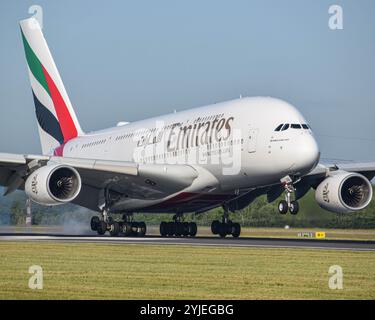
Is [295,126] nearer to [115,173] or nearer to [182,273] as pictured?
[115,173]

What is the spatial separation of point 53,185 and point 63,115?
43.7 feet

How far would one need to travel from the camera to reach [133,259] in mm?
22953

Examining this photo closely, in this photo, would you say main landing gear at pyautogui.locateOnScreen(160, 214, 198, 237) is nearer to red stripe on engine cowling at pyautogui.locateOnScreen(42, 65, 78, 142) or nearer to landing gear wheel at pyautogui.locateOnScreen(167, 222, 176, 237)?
landing gear wheel at pyautogui.locateOnScreen(167, 222, 176, 237)

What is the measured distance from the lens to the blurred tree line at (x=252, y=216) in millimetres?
41812

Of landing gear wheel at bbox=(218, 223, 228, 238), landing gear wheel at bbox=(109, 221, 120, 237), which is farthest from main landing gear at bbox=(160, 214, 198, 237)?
landing gear wheel at bbox=(109, 221, 120, 237)

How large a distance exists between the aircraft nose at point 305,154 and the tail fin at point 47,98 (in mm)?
18424

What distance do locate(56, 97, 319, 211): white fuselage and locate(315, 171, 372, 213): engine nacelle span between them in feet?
10.1

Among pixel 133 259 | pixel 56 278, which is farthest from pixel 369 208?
pixel 56 278

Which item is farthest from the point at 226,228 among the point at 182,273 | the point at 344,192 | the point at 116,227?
the point at 182,273

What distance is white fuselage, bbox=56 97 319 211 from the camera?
32656mm

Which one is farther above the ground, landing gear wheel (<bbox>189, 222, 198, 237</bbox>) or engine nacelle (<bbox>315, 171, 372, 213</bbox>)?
engine nacelle (<bbox>315, 171, 372, 213</bbox>)

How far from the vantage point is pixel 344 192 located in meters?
36.7

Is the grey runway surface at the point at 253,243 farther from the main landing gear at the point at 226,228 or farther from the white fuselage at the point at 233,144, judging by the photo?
the main landing gear at the point at 226,228

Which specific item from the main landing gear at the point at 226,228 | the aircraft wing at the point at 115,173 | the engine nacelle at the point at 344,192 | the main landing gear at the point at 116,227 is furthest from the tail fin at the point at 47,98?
the engine nacelle at the point at 344,192
